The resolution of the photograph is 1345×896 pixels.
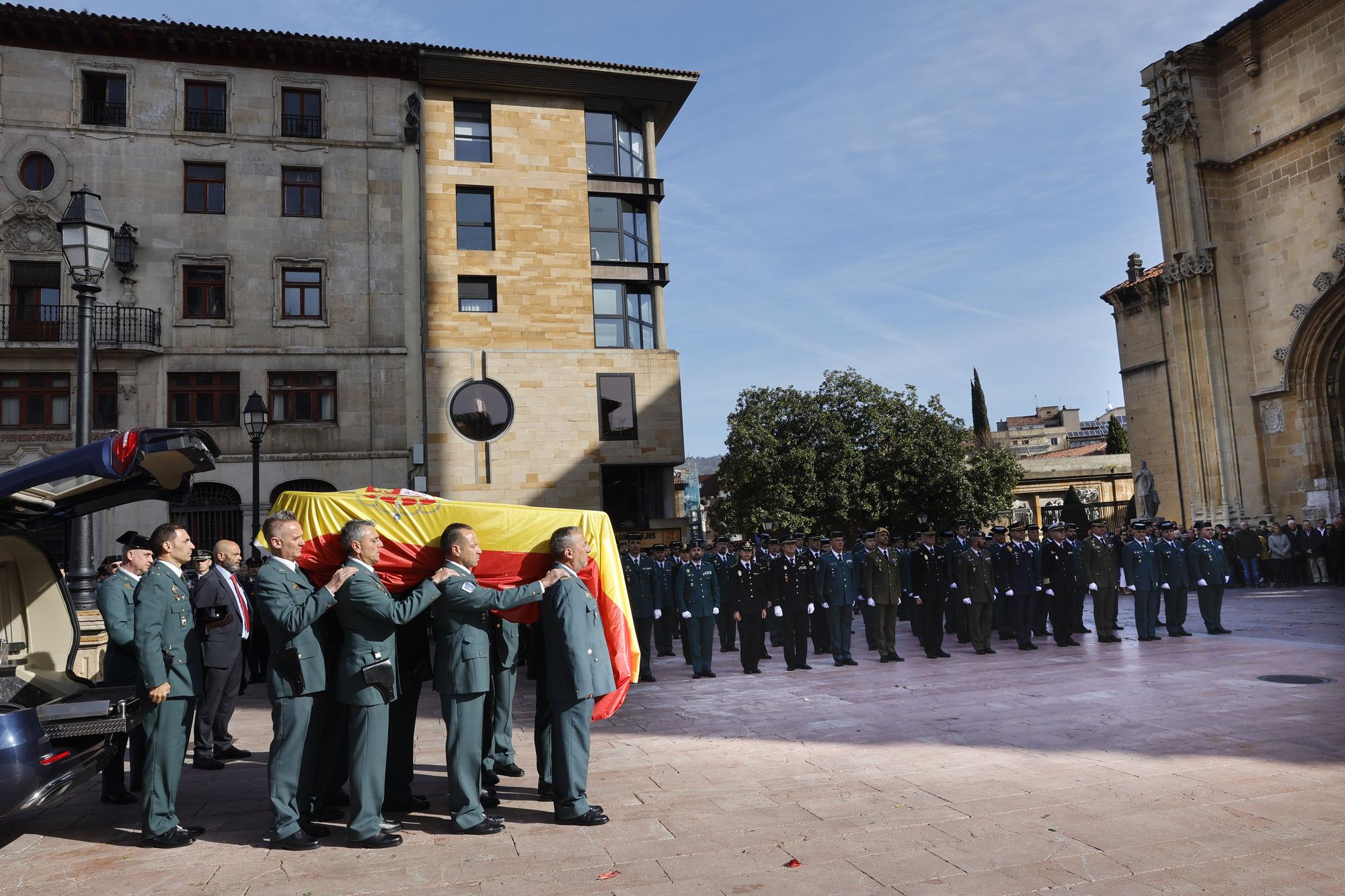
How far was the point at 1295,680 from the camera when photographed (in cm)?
1006

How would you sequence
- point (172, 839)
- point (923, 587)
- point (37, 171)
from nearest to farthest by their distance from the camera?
point (172, 839)
point (923, 587)
point (37, 171)

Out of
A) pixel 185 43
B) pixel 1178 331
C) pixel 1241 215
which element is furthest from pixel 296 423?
pixel 1241 215

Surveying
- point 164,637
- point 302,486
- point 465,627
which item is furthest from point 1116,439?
point 164,637

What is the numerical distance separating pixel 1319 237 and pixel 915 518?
1700 centimetres

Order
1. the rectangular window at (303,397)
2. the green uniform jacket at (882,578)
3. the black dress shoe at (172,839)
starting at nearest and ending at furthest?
the black dress shoe at (172,839) < the green uniform jacket at (882,578) < the rectangular window at (303,397)

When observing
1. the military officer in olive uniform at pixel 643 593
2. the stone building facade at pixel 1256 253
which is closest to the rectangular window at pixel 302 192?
the military officer in olive uniform at pixel 643 593

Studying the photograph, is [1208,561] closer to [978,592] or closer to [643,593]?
[978,592]

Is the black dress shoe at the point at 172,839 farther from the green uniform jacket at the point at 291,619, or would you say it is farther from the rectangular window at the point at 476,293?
the rectangular window at the point at 476,293

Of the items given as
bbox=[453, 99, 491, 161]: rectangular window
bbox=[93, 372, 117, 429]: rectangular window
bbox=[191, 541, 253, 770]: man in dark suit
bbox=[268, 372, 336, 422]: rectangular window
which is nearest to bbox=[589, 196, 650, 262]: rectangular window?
bbox=[453, 99, 491, 161]: rectangular window

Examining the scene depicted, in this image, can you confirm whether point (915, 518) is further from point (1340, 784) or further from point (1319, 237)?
point (1340, 784)

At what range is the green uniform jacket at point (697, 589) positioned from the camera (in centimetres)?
1310

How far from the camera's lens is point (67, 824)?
20.9 ft

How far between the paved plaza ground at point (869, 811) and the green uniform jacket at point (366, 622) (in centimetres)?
96

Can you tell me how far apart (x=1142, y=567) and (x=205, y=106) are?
25836 mm
